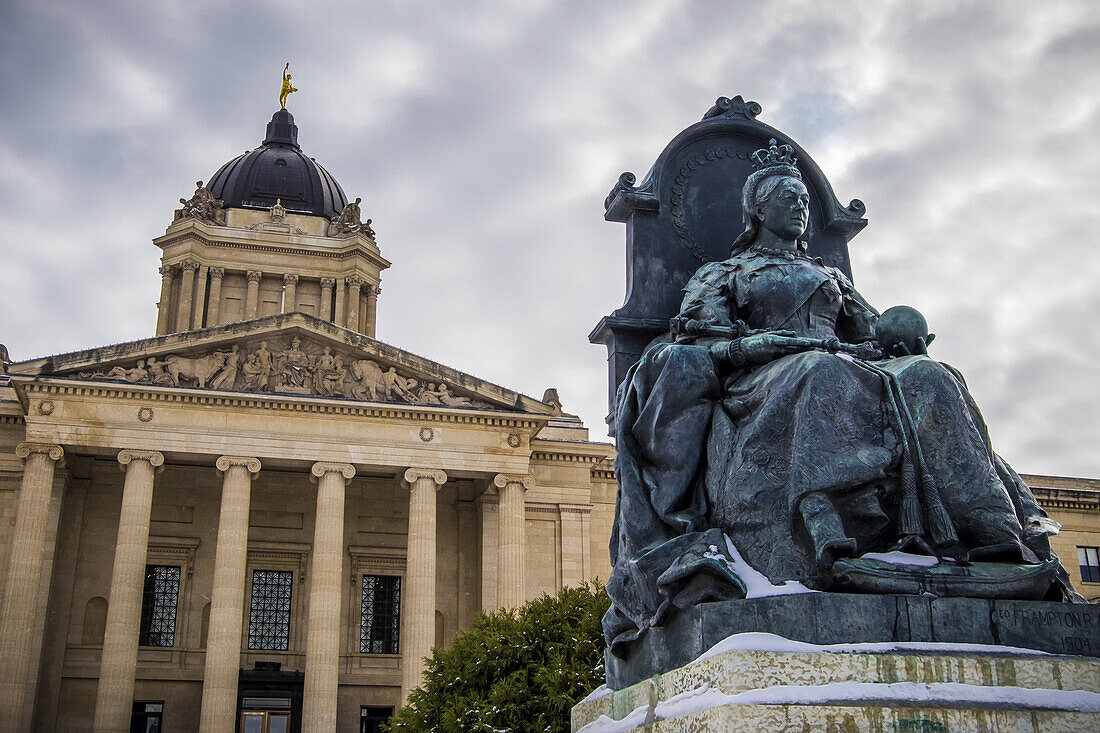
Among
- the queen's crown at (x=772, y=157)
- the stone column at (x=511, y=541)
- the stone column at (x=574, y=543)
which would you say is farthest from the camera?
the stone column at (x=574, y=543)

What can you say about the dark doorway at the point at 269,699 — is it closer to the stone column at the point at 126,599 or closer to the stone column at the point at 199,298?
the stone column at the point at 126,599

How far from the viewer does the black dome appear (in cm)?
6150

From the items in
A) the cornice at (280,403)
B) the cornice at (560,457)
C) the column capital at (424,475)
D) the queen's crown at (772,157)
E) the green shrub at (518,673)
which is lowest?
the green shrub at (518,673)

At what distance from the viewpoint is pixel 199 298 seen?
2211 inches

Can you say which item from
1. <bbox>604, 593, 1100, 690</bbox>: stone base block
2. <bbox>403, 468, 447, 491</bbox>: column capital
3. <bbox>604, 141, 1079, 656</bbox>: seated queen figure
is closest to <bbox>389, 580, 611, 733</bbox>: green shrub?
<bbox>604, 141, 1079, 656</bbox>: seated queen figure

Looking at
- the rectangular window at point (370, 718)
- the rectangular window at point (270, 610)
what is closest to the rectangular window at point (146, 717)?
the rectangular window at point (270, 610)

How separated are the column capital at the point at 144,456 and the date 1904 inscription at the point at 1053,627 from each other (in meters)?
33.0

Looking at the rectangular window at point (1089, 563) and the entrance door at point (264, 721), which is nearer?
the entrance door at point (264, 721)

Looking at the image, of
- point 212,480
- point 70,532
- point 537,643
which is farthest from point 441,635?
point 537,643

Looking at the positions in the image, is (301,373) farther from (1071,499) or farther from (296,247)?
(1071,499)

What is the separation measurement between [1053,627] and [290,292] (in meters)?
55.6

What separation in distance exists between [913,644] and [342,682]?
Answer: 35288 mm

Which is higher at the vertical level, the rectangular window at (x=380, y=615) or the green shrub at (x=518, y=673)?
the rectangular window at (x=380, y=615)

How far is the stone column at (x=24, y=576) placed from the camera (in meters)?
31.7
